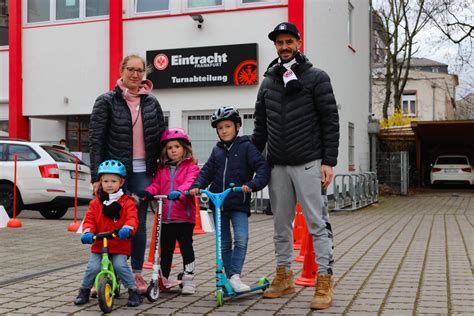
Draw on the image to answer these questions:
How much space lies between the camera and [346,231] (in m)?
11.2

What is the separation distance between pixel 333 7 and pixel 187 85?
4.66m

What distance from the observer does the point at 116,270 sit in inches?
202

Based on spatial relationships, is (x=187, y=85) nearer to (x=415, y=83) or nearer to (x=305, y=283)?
(x=305, y=283)

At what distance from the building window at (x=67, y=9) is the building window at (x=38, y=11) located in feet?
1.17

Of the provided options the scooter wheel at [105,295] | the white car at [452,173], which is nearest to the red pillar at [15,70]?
the scooter wheel at [105,295]

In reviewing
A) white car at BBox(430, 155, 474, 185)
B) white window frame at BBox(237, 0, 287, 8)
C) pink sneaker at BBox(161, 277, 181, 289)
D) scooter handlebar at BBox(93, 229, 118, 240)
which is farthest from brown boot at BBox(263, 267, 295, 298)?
white car at BBox(430, 155, 474, 185)

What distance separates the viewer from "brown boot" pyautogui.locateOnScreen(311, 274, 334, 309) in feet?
16.3

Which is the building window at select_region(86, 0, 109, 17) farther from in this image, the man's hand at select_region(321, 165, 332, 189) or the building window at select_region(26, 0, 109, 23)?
the man's hand at select_region(321, 165, 332, 189)

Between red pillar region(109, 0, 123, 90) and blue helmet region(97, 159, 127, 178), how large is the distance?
12.5 m

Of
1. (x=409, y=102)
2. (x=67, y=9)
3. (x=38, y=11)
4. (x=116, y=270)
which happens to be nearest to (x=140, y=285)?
(x=116, y=270)

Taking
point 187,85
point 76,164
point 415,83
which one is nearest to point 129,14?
point 187,85

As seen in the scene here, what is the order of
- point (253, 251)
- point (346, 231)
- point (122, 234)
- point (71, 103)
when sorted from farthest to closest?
point (71, 103) → point (346, 231) → point (253, 251) → point (122, 234)

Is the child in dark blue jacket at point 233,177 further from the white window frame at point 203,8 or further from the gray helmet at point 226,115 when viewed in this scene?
the white window frame at point 203,8

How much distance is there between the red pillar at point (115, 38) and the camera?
56.9ft
